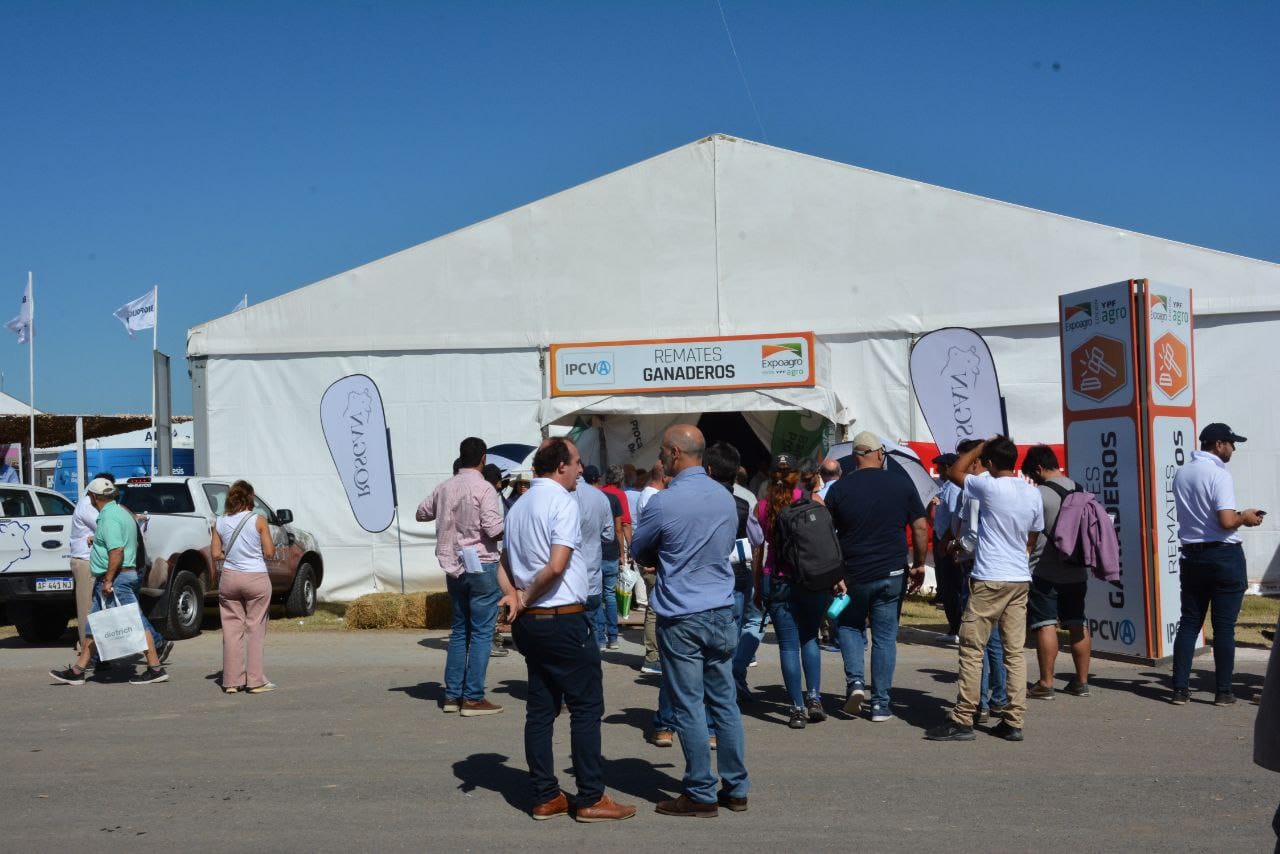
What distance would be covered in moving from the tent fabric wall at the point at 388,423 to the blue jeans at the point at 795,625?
901 centimetres

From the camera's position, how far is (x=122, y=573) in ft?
33.3

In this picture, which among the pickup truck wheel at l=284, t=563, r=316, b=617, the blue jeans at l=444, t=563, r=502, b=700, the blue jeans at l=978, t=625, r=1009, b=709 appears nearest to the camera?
the blue jeans at l=978, t=625, r=1009, b=709

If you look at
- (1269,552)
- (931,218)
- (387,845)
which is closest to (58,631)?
(387,845)

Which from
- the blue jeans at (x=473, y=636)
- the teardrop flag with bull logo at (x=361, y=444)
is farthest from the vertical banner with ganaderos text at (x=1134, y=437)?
the teardrop flag with bull logo at (x=361, y=444)

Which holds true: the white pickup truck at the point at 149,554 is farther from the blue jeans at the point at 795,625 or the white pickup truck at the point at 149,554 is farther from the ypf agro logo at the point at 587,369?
the blue jeans at the point at 795,625

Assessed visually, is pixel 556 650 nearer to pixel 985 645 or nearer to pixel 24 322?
pixel 985 645

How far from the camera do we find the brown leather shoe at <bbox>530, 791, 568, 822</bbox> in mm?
5812

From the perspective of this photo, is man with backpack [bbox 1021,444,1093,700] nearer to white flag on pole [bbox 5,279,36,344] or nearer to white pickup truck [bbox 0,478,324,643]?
white pickup truck [bbox 0,478,324,643]

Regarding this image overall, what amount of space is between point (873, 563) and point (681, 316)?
883 centimetres

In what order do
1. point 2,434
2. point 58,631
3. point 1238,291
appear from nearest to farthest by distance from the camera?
point 58,631
point 1238,291
point 2,434

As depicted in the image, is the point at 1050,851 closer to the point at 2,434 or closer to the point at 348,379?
the point at 348,379

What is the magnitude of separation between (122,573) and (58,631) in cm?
421

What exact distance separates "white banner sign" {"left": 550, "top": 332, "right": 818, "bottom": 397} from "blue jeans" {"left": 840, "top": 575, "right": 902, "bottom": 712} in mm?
7786

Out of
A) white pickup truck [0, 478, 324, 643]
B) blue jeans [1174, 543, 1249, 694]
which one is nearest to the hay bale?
white pickup truck [0, 478, 324, 643]
